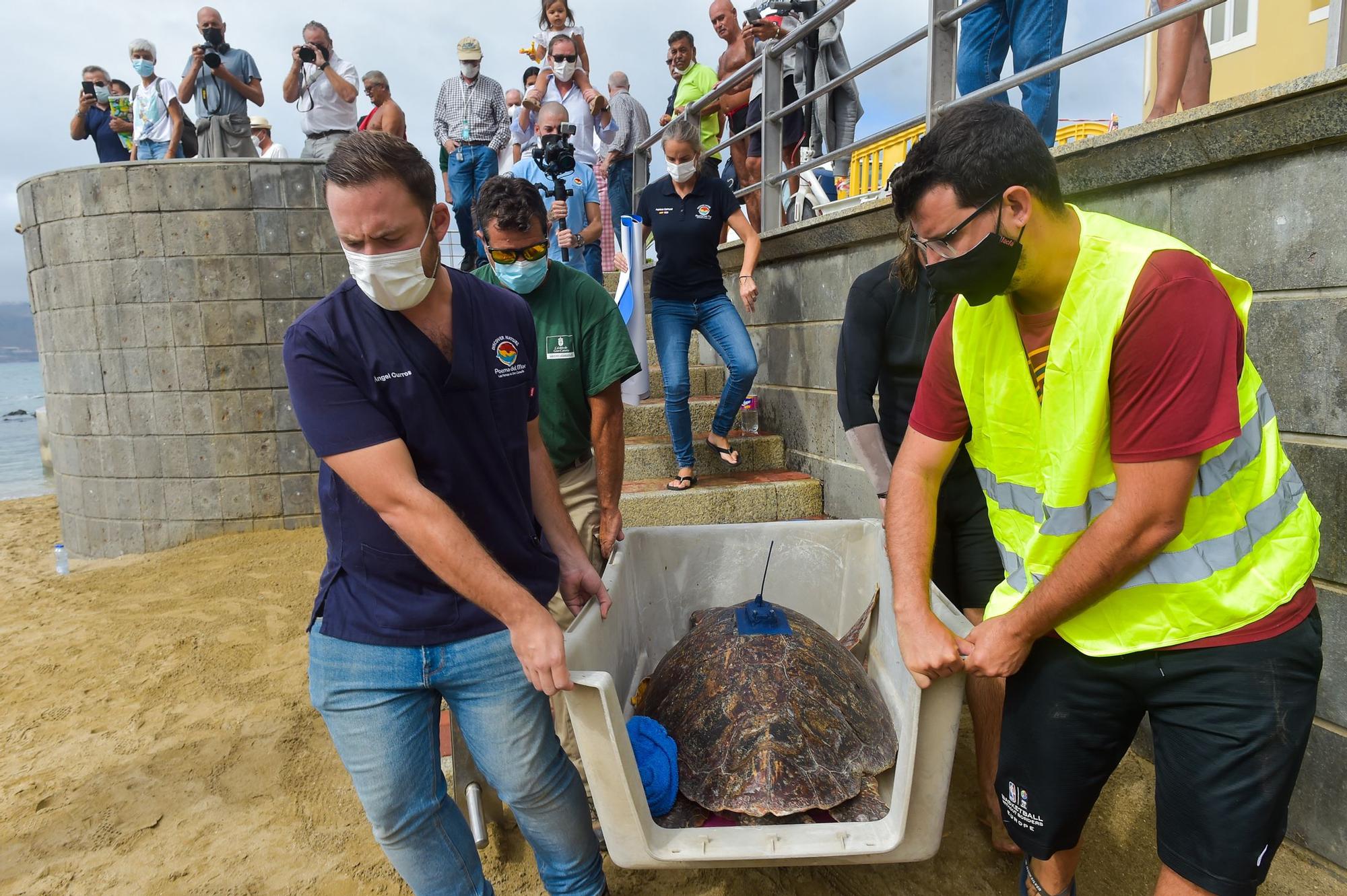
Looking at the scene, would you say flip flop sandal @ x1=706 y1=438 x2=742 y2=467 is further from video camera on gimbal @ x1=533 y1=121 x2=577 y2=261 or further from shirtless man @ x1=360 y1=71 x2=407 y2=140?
shirtless man @ x1=360 y1=71 x2=407 y2=140


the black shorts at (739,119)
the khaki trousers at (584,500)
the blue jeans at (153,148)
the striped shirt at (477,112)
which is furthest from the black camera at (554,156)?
the blue jeans at (153,148)

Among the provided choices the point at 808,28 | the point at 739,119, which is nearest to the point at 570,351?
the point at 808,28

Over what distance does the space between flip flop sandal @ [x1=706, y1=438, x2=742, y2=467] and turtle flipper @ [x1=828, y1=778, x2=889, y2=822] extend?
333cm

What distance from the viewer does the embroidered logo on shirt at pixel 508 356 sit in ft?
6.29

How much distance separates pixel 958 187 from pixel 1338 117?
52.3 inches

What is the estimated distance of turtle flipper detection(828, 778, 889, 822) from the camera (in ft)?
6.59

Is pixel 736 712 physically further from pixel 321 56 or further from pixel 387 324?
pixel 321 56

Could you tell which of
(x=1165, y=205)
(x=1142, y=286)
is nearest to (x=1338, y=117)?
(x=1165, y=205)

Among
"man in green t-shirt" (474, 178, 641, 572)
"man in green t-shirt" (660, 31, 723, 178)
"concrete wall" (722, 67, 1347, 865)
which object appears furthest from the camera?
"man in green t-shirt" (660, 31, 723, 178)

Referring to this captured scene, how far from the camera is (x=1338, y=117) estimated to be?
2043 mm

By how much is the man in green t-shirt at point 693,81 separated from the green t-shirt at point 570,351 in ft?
15.1

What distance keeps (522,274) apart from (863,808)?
1.97m

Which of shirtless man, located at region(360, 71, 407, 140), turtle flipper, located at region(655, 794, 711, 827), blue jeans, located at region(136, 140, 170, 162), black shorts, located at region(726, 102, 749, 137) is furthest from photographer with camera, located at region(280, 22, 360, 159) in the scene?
turtle flipper, located at region(655, 794, 711, 827)

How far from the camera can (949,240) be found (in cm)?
152
